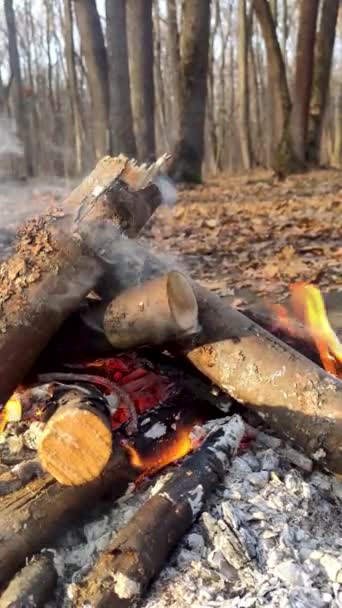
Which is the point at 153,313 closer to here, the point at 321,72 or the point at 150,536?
the point at 150,536

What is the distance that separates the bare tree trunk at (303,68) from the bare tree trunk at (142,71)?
2915 mm

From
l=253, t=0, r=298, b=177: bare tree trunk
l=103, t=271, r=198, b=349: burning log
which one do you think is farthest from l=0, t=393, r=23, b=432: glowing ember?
l=253, t=0, r=298, b=177: bare tree trunk

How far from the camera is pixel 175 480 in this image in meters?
2.45

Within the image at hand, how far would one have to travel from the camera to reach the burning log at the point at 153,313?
279 centimetres

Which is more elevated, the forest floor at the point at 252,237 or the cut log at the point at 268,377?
the cut log at the point at 268,377

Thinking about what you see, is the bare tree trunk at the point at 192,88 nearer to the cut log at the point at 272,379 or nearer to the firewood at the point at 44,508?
the cut log at the point at 272,379

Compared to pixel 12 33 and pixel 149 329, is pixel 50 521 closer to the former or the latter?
pixel 149 329

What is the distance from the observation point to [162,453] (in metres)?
2.69

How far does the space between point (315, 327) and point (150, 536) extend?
178cm

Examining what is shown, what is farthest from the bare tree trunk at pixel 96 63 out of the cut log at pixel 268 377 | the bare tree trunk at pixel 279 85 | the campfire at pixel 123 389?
the cut log at pixel 268 377

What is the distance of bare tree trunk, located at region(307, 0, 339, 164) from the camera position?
49.4 ft

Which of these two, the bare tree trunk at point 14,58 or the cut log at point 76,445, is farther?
the bare tree trunk at point 14,58

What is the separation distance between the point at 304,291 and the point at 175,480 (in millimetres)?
1954

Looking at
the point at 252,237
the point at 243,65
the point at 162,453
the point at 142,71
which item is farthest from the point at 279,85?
the point at 162,453
